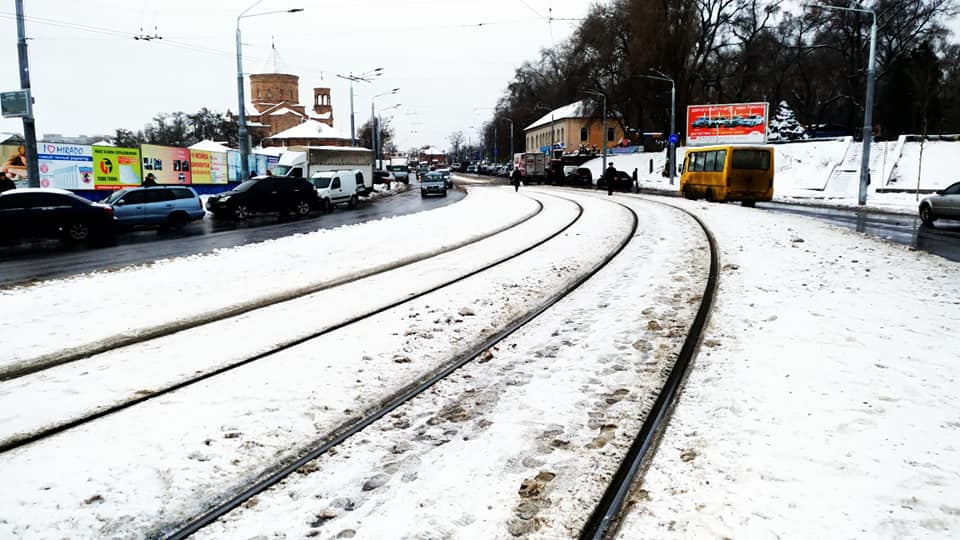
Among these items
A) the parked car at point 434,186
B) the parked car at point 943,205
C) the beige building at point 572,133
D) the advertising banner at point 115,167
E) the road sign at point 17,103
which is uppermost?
the beige building at point 572,133

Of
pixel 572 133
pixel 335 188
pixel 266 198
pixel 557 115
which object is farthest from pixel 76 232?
pixel 557 115

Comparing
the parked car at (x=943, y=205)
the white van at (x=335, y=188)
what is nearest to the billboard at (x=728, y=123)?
the white van at (x=335, y=188)

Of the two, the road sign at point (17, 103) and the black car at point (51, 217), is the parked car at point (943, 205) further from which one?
the road sign at point (17, 103)

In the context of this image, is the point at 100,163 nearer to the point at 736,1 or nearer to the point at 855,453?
the point at 855,453

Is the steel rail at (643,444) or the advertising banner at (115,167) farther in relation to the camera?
the advertising banner at (115,167)

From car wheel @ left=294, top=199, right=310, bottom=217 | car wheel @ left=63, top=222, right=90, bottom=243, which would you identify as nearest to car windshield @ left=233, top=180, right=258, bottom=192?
car wheel @ left=294, top=199, right=310, bottom=217

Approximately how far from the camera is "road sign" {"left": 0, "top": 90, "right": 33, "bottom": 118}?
18.8 m

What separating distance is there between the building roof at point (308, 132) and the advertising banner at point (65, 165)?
73.5 m

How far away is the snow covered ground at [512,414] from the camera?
349 cm

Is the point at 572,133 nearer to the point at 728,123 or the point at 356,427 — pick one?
the point at 728,123

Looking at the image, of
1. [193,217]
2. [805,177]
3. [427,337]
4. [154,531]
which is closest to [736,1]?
[805,177]

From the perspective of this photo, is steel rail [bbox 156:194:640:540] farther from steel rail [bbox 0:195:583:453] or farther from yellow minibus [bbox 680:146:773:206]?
yellow minibus [bbox 680:146:773:206]

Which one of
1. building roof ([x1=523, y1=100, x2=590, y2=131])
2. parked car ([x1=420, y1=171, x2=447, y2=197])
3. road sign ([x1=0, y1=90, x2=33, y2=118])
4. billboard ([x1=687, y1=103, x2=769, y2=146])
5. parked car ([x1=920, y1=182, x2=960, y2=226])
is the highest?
building roof ([x1=523, y1=100, x2=590, y2=131])

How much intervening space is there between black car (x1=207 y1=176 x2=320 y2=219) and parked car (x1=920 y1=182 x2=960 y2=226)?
21.8 meters
